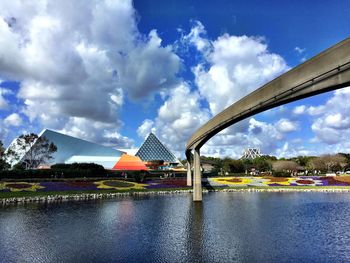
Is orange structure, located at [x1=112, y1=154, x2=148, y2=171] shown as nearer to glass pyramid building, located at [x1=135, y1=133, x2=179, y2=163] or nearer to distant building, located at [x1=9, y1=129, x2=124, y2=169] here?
distant building, located at [x1=9, y1=129, x2=124, y2=169]

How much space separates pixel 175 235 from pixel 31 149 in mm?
65997

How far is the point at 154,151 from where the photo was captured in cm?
13000

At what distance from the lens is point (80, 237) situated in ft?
64.0

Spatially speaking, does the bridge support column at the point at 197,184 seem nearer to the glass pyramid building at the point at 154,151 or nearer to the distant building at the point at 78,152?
the distant building at the point at 78,152

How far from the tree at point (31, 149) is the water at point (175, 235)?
1873 inches

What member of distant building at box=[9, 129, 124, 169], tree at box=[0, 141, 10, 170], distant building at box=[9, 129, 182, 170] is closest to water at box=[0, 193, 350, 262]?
tree at box=[0, 141, 10, 170]

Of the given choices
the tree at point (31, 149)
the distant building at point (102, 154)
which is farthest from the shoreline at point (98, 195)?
the tree at point (31, 149)

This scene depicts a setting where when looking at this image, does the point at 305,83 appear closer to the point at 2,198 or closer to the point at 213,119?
the point at 213,119

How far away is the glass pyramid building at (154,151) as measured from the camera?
12825 centimetres

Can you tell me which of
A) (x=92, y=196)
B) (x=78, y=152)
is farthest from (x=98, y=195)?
(x=78, y=152)

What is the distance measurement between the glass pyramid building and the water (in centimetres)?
9758

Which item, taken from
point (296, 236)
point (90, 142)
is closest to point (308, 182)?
point (296, 236)

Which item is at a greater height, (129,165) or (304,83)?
(304,83)

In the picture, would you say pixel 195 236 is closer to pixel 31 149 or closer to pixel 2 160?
pixel 2 160
